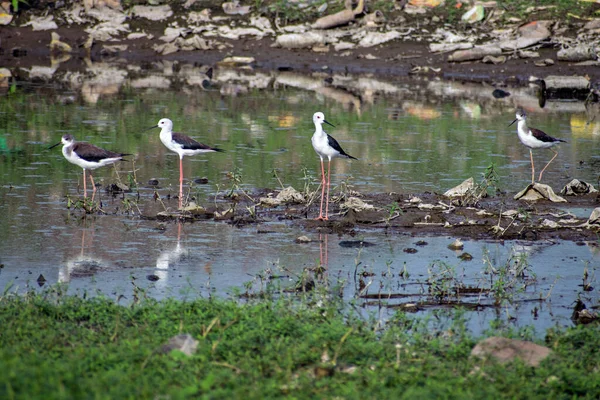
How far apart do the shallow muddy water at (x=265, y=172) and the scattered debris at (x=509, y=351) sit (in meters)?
1.10

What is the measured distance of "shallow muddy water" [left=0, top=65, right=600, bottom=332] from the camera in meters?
8.73

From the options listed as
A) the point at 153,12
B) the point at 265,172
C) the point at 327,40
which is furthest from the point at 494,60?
the point at 265,172

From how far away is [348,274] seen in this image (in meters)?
8.95

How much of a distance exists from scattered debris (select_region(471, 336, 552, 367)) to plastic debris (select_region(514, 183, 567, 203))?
6229 mm

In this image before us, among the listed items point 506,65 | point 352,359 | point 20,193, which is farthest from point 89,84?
point 352,359

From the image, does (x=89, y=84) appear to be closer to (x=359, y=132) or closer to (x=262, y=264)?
(x=359, y=132)

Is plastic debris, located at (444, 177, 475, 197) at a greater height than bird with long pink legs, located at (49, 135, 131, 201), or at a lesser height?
lesser

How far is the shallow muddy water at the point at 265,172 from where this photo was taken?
28.6 ft

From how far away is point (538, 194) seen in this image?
12.5 metres

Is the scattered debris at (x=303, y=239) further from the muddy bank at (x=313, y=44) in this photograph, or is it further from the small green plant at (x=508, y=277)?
the muddy bank at (x=313, y=44)

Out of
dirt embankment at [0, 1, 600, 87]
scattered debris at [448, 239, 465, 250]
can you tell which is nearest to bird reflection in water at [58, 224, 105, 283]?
scattered debris at [448, 239, 465, 250]

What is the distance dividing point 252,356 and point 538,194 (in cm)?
740

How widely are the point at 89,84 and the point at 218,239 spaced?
18059mm

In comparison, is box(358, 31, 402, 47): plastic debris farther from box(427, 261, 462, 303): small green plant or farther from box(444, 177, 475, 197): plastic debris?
box(427, 261, 462, 303): small green plant
